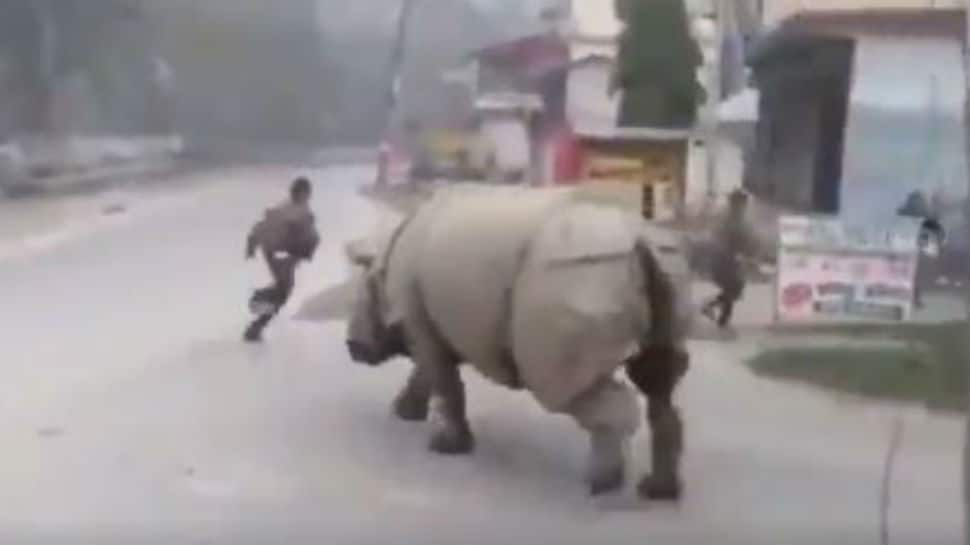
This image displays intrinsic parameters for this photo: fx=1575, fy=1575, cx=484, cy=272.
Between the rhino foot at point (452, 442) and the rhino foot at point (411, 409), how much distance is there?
0.02m

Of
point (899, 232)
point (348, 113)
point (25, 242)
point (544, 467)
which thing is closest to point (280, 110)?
point (348, 113)

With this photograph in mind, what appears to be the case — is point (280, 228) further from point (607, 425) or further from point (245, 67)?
point (607, 425)

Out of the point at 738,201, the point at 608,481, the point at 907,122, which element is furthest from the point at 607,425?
the point at 907,122

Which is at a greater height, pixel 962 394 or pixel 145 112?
pixel 145 112

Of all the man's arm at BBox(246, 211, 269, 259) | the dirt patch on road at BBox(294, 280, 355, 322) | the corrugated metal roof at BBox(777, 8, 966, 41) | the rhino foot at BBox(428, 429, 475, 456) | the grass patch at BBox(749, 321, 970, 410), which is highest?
the corrugated metal roof at BBox(777, 8, 966, 41)

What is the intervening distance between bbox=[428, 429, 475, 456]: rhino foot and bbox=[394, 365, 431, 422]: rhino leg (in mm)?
16

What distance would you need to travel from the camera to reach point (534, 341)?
979 mm

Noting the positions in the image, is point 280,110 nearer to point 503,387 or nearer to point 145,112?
point 145,112

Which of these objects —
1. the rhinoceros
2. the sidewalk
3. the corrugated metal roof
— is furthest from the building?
the sidewalk

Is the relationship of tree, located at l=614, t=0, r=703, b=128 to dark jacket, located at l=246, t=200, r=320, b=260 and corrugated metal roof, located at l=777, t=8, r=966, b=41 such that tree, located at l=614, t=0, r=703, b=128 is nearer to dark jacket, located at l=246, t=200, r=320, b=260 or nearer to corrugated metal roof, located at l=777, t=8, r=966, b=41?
corrugated metal roof, located at l=777, t=8, r=966, b=41

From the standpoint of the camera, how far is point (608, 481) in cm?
102

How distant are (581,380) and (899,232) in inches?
9.1

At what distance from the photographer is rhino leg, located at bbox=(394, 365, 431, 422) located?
1046 millimetres

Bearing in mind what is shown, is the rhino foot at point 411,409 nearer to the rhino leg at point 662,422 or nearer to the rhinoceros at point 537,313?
the rhinoceros at point 537,313
